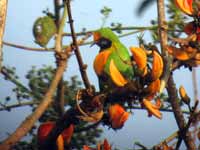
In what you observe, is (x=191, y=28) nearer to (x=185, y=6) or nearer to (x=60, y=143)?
(x=185, y=6)

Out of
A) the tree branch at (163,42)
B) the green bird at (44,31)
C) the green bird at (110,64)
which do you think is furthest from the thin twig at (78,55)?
the green bird at (44,31)

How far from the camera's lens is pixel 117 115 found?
2.56ft

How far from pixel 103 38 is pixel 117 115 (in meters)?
0.45

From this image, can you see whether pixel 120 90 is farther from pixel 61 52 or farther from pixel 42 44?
pixel 42 44

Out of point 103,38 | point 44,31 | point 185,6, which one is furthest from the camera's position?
point 103,38

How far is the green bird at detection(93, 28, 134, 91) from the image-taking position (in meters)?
0.79

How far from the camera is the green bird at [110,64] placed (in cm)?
79

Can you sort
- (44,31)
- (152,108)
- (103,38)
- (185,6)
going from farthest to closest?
(103,38) < (44,31) < (185,6) < (152,108)

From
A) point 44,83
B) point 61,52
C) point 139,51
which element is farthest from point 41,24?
point 44,83

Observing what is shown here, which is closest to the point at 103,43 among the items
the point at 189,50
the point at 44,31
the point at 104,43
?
the point at 104,43

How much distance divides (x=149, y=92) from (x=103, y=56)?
0.18m

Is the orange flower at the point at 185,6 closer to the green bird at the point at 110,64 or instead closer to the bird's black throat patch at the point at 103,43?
the green bird at the point at 110,64

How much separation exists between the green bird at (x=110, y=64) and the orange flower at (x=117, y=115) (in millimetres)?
43

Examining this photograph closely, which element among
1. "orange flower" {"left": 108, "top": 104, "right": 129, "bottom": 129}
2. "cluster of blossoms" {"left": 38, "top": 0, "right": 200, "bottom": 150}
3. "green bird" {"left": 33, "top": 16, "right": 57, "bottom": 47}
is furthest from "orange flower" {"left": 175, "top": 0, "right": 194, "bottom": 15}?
"green bird" {"left": 33, "top": 16, "right": 57, "bottom": 47}
